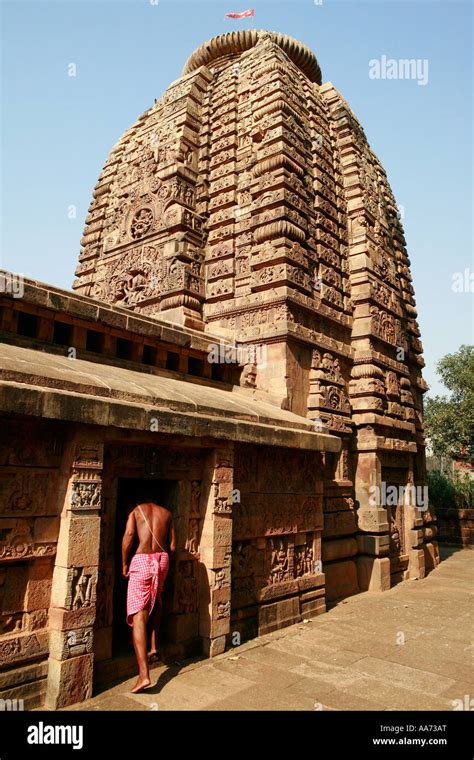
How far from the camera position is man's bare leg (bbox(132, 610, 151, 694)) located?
4914 millimetres

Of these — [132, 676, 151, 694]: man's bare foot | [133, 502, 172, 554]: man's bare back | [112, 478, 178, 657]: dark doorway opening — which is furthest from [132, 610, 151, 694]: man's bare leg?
[112, 478, 178, 657]: dark doorway opening

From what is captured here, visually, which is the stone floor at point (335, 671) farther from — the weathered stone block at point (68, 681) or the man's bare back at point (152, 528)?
the man's bare back at point (152, 528)

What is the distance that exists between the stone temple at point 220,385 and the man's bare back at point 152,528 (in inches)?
13.0

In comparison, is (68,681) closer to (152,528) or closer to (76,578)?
(76,578)

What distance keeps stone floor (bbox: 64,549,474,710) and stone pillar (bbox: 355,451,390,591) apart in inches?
68.8

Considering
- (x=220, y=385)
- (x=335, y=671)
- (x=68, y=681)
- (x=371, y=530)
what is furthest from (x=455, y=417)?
(x=68, y=681)

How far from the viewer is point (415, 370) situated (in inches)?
581

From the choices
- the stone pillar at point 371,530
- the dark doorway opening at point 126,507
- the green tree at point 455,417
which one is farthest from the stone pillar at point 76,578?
the green tree at point 455,417

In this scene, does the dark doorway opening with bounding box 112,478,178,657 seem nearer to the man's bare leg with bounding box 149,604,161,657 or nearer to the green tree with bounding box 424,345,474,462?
the man's bare leg with bounding box 149,604,161,657

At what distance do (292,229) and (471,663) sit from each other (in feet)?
25.2

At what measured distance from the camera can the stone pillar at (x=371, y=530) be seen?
10.4 m

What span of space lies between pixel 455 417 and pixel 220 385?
2890 centimetres

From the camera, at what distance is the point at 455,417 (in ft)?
113

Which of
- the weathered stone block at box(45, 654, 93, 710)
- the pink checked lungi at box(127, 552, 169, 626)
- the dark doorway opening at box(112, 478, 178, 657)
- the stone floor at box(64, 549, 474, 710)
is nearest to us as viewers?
the weathered stone block at box(45, 654, 93, 710)
